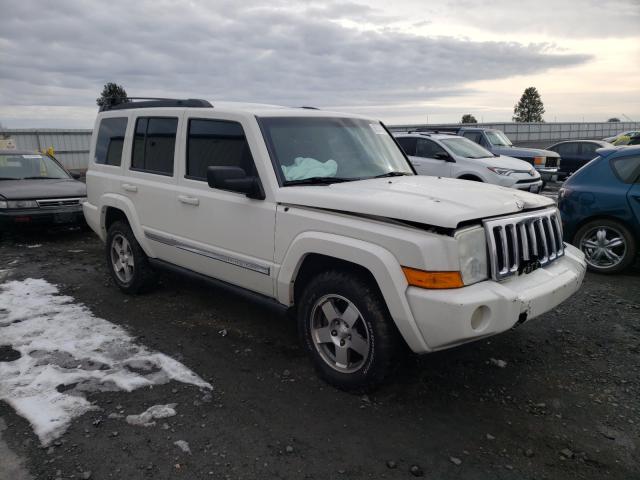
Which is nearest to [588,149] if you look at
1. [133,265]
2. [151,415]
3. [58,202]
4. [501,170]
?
[501,170]

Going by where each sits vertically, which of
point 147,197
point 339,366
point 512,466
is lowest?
point 512,466

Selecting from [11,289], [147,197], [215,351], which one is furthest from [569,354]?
[11,289]

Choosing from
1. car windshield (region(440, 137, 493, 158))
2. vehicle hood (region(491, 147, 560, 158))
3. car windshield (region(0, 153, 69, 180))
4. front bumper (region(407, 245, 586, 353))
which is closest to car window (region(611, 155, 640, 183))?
front bumper (region(407, 245, 586, 353))

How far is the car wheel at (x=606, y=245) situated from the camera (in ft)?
20.0

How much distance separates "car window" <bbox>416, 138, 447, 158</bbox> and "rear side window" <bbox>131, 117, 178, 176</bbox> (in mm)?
7663

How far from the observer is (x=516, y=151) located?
563 inches

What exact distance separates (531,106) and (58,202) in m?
58.7

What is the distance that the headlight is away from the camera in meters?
2.95

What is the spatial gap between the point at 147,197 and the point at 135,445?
8.64 feet

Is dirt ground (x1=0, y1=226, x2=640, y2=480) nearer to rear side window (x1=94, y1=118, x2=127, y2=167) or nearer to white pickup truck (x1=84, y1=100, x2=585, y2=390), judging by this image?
white pickup truck (x1=84, y1=100, x2=585, y2=390)

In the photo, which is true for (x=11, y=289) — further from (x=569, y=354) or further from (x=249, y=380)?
(x=569, y=354)

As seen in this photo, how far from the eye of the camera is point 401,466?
2.76 metres

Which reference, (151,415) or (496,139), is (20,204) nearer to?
(151,415)

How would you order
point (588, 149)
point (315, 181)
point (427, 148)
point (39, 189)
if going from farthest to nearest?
1. point (588, 149)
2. point (427, 148)
3. point (39, 189)
4. point (315, 181)
